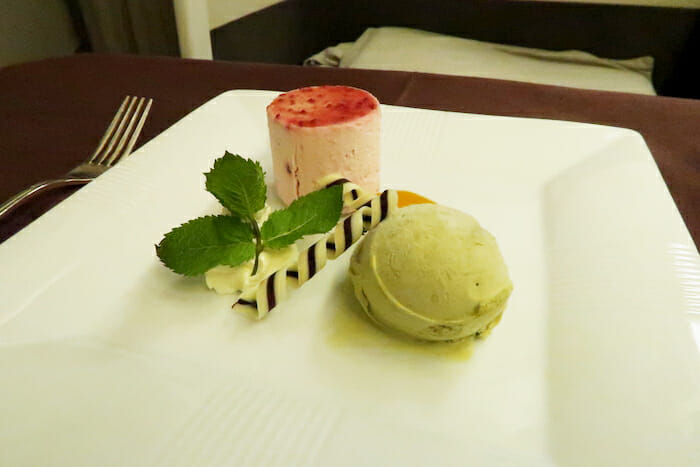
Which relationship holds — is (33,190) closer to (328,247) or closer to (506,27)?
(328,247)

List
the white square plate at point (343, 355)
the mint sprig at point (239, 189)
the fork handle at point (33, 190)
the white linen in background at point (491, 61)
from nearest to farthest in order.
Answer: the white square plate at point (343, 355) → the mint sprig at point (239, 189) → the fork handle at point (33, 190) → the white linen in background at point (491, 61)

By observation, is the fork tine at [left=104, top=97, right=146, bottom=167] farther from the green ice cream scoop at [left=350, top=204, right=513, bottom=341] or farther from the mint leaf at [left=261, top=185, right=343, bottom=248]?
the green ice cream scoop at [left=350, top=204, right=513, bottom=341]

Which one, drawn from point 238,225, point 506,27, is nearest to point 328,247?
point 238,225

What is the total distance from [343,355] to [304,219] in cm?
26

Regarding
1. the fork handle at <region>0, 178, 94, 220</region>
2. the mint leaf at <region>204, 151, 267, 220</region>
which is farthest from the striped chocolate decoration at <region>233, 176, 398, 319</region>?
the fork handle at <region>0, 178, 94, 220</region>

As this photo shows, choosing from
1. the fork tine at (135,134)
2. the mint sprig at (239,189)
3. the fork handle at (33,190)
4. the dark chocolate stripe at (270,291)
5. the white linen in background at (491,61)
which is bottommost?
the white linen in background at (491,61)

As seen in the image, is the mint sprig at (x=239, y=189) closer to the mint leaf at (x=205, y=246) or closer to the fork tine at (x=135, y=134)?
the mint leaf at (x=205, y=246)

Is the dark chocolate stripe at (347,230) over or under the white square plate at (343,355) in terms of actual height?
over

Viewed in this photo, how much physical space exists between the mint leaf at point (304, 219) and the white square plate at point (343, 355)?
10 cm

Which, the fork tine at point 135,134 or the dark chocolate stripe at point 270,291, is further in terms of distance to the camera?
the fork tine at point 135,134

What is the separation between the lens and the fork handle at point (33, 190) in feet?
3.50

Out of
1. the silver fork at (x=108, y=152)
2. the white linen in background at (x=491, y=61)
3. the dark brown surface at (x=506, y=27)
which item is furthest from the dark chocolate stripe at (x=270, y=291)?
the dark brown surface at (x=506, y=27)

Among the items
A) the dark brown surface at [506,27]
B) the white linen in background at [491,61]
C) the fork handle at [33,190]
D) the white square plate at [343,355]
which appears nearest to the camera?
the white square plate at [343,355]

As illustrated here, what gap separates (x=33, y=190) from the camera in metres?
1.11
